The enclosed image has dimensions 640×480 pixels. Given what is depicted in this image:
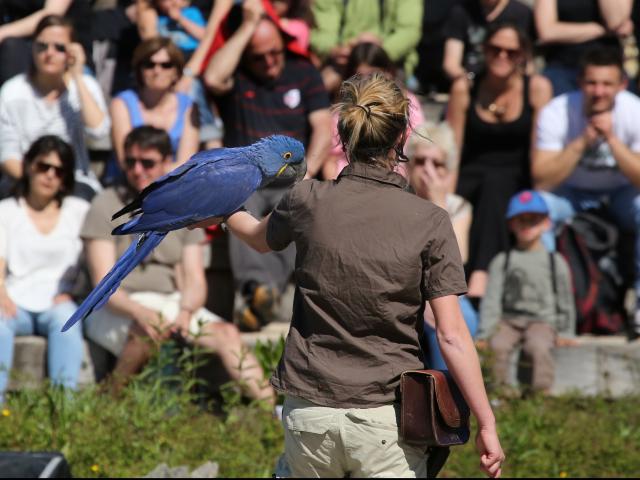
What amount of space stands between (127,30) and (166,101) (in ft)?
2.90

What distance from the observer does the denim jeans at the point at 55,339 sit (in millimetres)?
5145

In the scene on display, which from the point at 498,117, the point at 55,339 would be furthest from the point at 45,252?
the point at 498,117

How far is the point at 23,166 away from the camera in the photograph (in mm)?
5496

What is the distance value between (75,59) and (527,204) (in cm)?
258

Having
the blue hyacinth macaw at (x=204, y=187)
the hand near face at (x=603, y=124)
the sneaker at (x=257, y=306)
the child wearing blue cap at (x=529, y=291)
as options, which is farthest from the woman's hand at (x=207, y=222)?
the hand near face at (x=603, y=124)

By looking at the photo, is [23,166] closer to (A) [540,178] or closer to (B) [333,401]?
(A) [540,178]

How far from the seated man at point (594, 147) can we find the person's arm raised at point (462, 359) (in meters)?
3.15

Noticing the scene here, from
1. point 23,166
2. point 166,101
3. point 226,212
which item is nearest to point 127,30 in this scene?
point 166,101

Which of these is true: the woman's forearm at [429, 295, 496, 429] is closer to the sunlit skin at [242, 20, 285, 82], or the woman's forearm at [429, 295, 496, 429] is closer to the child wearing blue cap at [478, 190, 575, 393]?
the child wearing blue cap at [478, 190, 575, 393]

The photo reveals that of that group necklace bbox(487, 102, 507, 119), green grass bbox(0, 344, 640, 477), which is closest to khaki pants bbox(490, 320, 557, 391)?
green grass bbox(0, 344, 640, 477)

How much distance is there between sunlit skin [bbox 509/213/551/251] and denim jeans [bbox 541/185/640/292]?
5.1 inches

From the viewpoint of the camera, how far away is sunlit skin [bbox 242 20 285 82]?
5.93 m

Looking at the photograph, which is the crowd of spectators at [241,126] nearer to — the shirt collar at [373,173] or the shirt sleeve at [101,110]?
the shirt sleeve at [101,110]

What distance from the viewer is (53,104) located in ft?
19.7
